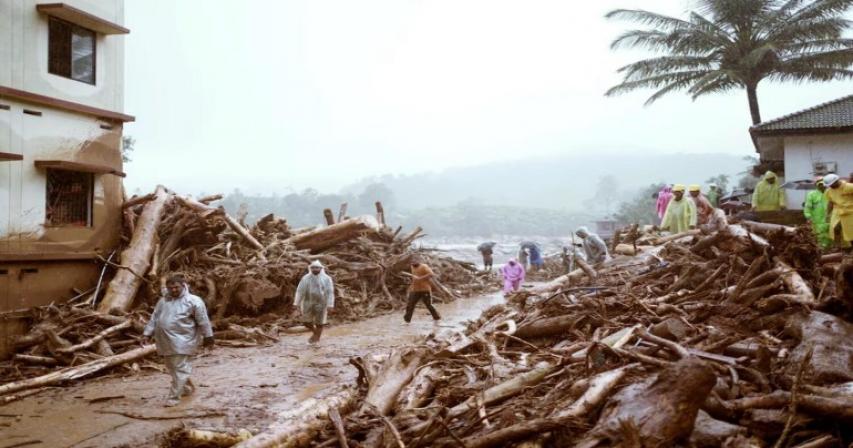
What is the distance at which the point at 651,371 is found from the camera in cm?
475

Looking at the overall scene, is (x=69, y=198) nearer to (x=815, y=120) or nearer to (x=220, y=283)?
(x=220, y=283)

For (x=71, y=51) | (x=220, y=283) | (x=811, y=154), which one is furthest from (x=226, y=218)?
(x=811, y=154)

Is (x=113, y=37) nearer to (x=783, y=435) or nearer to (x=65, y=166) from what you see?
(x=65, y=166)

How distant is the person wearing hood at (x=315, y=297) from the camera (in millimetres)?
11328

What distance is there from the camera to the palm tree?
74.3 feet

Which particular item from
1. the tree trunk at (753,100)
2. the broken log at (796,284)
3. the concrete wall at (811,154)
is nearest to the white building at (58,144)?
the broken log at (796,284)

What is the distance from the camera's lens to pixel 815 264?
6250 mm

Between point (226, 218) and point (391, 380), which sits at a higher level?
point (226, 218)

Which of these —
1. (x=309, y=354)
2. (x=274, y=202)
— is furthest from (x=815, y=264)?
(x=274, y=202)

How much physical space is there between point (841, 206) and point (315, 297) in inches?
362

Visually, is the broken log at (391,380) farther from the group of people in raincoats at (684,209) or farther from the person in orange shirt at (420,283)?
the group of people in raincoats at (684,209)

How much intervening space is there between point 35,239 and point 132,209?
298cm

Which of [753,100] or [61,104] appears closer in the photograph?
[61,104]

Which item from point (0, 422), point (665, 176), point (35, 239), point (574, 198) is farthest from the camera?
point (665, 176)
